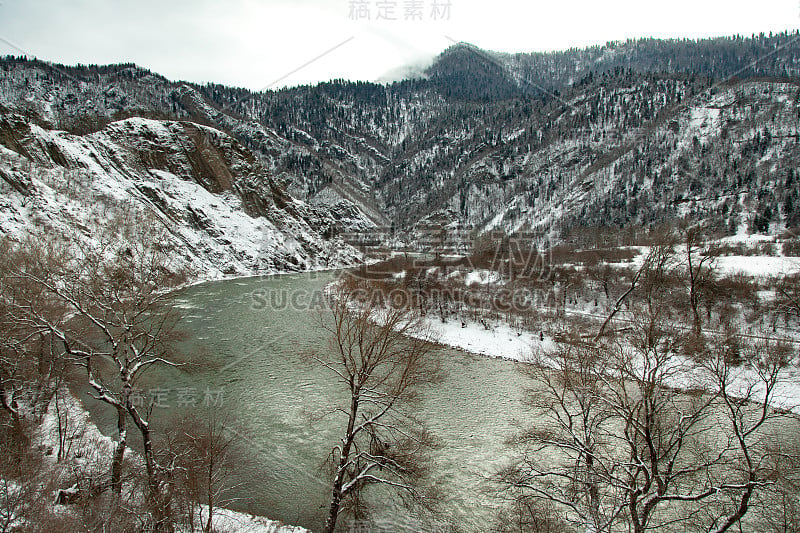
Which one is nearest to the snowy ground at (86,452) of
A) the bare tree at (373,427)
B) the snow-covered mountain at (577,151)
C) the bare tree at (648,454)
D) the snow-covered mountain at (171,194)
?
the bare tree at (373,427)

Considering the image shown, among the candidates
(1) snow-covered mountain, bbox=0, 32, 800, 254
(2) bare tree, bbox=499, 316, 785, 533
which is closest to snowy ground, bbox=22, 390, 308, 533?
(2) bare tree, bbox=499, 316, 785, 533

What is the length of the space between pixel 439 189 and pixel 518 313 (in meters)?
164

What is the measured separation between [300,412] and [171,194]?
63.8 metres

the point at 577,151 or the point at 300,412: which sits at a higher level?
the point at 577,151

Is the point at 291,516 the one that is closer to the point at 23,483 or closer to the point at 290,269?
the point at 23,483

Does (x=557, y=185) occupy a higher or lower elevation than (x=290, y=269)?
higher

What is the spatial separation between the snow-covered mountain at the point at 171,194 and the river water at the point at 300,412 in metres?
27.4

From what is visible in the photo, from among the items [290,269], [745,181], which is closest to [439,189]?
[745,181]

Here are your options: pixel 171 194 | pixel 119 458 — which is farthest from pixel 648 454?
pixel 171 194

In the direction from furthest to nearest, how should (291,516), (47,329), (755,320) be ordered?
(755,320) < (291,516) < (47,329)

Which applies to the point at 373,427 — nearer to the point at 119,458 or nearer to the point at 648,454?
the point at 119,458

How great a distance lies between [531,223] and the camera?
131125mm

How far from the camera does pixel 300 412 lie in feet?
56.6

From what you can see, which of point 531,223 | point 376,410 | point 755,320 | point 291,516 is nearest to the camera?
point 291,516
